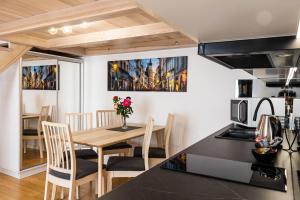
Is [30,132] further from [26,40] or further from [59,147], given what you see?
[59,147]

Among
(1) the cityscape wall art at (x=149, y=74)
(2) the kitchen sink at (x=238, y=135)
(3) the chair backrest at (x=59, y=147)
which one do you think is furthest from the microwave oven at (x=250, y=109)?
(3) the chair backrest at (x=59, y=147)

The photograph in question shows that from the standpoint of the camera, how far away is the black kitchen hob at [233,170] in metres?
1.03

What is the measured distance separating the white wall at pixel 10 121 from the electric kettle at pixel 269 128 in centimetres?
329

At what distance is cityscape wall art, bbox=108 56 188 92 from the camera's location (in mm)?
3693

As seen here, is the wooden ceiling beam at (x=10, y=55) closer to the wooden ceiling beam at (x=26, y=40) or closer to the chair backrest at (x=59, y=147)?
the wooden ceiling beam at (x=26, y=40)

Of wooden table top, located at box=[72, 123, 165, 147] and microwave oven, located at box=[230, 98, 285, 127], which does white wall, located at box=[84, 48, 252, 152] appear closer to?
wooden table top, located at box=[72, 123, 165, 147]

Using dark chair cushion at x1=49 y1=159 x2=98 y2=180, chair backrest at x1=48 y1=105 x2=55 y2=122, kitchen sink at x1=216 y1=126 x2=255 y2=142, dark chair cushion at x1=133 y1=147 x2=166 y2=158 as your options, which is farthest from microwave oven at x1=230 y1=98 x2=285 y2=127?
chair backrest at x1=48 y1=105 x2=55 y2=122

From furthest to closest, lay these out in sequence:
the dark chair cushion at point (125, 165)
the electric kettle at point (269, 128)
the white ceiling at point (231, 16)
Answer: the dark chair cushion at point (125, 165), the electric kettle at point (269, 128), the white ceiling at point (231, 16)

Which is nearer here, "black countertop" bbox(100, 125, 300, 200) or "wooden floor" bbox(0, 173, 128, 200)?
"black countertop" bbox(100, 125, 300, 200)

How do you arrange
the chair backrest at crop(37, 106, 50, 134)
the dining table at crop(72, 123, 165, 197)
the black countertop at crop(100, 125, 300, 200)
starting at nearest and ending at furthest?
the black countertop at crop(100, 125, 300, 200), the dining table at crop(72, 123, 165, 197), the chair backrest at crop(37, 106, 50, 134)

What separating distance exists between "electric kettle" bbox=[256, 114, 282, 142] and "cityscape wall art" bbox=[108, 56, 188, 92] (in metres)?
2.13

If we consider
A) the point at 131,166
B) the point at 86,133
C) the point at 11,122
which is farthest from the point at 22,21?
the point at 131,166

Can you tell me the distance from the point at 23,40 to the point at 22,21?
0.74 metres

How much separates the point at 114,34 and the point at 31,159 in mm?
2441
